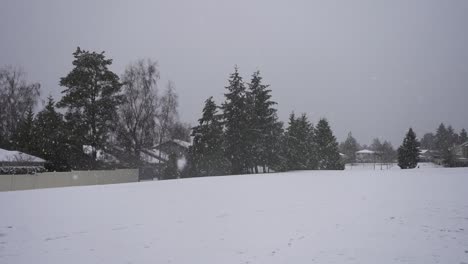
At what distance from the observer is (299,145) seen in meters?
54.0

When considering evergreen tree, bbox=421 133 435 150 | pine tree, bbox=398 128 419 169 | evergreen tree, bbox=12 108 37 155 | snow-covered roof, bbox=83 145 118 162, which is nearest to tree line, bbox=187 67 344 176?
snow-covered roof, bbox=83 145 118 162

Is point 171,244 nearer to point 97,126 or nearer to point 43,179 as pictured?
point 43,179

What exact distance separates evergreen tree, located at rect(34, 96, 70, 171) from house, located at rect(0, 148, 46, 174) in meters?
Answer: 1.27

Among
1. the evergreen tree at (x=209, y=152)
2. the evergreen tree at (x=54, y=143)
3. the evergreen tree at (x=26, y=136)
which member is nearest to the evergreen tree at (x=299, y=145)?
the evergreen tree at (x=209, y=152)

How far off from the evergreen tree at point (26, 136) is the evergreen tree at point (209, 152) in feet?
66.5

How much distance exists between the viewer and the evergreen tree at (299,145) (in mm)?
50469

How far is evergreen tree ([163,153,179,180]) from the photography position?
45812 millimetres

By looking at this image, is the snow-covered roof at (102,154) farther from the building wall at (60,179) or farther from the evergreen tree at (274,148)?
the evergreen tree at (274,148)

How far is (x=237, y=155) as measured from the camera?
42.9 metres

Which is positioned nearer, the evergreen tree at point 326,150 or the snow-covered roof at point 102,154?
the snow-covered roof at point 102,154

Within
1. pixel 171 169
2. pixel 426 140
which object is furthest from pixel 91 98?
pixel 426 140

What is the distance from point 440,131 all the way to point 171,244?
151723 millimetres

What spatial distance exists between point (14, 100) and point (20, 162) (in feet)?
57.5

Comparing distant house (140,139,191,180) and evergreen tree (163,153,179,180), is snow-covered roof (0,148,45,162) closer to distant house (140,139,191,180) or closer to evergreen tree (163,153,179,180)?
distant house (140,139,191,180)
